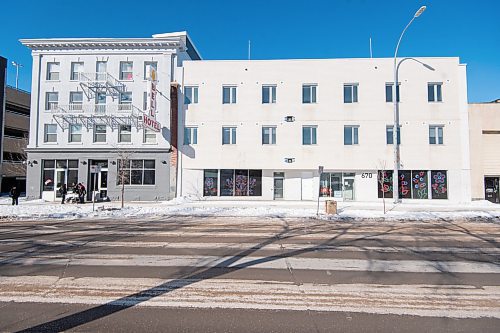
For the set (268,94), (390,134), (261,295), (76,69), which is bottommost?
(261,295)

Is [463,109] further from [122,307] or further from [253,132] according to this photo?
[122,307]

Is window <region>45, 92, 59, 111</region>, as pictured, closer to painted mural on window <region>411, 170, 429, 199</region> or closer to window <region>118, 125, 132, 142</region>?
window <region>118, 125, 132, 142</region>

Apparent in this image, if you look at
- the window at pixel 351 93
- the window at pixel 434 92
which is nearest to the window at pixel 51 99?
the window at pixel 351 93

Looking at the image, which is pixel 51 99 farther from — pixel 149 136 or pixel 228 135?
pixel 228 135

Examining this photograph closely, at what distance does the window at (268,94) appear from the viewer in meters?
26.9

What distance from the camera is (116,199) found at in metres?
27.2

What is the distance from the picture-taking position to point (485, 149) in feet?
84.6

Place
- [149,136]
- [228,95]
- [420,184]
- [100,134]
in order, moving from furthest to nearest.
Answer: [100,134] < [149,136] < [228,95] < [420,184]

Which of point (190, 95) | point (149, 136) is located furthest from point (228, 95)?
point (149, 136)

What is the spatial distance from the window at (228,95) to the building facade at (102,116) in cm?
415

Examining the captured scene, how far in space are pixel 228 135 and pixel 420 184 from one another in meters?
15.9

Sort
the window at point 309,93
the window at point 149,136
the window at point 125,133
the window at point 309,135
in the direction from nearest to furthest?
the window at point 309,135 → the window at point 309,93 → the window at point 149,136 → the window at point 125,133

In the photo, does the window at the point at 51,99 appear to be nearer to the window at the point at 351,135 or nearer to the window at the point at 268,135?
the window at the point at 268,135

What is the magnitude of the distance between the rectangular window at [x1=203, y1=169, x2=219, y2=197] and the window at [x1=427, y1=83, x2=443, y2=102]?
1829 centimetres
